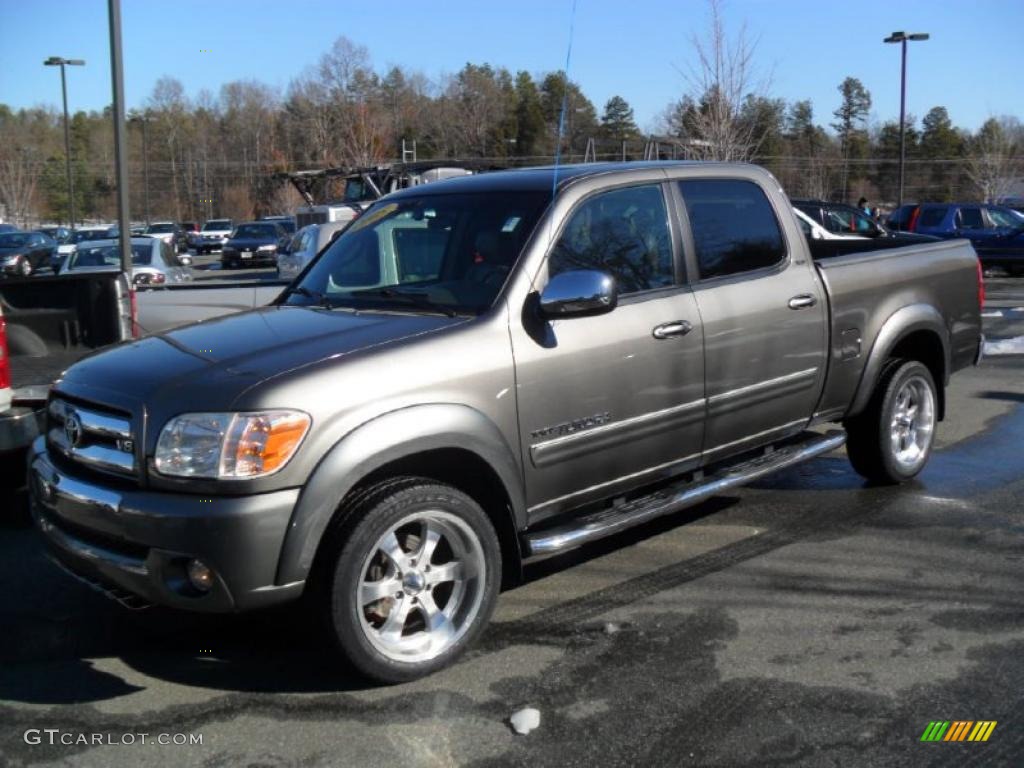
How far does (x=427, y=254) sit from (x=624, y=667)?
2.02 m

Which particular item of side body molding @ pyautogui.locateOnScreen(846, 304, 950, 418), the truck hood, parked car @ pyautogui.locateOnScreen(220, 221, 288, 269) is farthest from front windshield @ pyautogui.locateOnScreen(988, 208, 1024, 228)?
the truck hood

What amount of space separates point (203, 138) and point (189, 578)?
8110cm

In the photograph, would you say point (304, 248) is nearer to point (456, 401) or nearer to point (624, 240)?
point (624, 240)

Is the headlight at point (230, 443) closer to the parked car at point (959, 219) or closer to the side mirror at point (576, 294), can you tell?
the side mirror at point (576, 294)

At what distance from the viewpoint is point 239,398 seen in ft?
11.1

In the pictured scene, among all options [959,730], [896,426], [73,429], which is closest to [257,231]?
[896,426]

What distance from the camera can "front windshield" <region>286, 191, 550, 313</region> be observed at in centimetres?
429

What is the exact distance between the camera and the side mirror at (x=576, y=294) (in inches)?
157

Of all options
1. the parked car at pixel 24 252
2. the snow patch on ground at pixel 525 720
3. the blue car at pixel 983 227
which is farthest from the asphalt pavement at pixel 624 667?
the parked car at pixel 24 252

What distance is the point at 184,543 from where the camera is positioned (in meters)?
3.30

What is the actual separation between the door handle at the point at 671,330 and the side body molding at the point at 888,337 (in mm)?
1643

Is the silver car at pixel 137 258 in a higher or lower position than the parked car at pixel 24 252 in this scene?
lower

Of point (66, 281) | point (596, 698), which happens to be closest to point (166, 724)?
point (596, 698)

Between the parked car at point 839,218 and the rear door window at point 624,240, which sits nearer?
the rear door window at point 624,240
